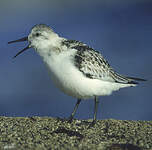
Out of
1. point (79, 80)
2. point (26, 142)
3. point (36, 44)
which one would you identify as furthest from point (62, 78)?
point (26, 142)

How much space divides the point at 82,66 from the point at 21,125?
2143mm

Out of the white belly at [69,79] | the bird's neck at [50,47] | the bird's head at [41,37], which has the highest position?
the bird's head at [41,37]

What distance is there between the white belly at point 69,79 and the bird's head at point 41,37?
0.42 m

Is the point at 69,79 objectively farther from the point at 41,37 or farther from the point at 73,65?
the point at 41,37

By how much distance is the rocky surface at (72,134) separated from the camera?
695cm

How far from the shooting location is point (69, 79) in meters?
8.16

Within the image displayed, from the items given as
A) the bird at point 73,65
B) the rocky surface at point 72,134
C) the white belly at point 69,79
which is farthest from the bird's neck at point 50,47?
the rocky surface at point 72,134

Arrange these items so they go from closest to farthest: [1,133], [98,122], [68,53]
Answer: [1,133] → [68,53] → [98,122]

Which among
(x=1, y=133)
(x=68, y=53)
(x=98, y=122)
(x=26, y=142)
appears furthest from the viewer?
(x=98, y=122)

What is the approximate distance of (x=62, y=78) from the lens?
26.8ft

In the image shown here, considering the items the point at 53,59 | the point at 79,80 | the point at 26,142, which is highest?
the point at 53,59

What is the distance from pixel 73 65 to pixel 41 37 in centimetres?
115

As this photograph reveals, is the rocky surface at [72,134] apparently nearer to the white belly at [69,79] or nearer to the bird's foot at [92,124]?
the bird's foot at [92,124]

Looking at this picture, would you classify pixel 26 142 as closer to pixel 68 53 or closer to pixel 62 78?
pixel 62 78
